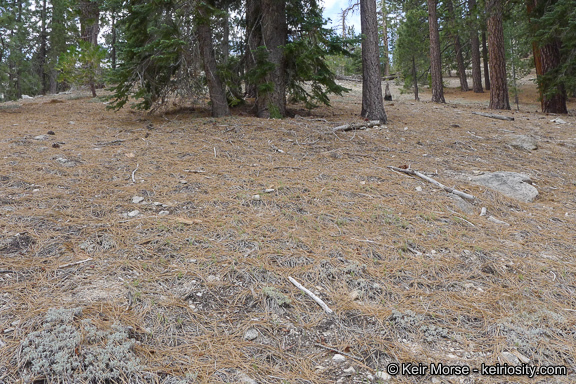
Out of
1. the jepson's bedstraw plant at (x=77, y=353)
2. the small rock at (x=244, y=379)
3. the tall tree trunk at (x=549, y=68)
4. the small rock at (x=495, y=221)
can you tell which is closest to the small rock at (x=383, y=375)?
the small rock at (x=244, y=379)

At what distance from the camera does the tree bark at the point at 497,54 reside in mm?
10180

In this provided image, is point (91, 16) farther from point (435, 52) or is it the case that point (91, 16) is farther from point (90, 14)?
point (435, 52)

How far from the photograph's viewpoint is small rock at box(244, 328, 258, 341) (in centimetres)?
197

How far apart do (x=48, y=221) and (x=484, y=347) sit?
11.2 feet

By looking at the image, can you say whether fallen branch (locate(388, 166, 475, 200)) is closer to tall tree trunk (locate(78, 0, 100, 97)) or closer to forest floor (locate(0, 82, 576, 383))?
forest floor (locate(0, 82, 576, 383))

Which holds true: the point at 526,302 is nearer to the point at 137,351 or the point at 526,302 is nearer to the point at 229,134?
the point at 137,351

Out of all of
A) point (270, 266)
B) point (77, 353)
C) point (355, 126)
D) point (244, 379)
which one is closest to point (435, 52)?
point (355, 126)

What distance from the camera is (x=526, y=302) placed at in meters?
2.30

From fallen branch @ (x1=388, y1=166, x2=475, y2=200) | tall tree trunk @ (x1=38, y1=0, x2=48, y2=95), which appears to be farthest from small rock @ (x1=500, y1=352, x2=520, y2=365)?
tall tree trunk @ (x1=38, y1=0, x2=48, y2=95)

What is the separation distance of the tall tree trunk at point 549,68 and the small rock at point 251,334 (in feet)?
38.5

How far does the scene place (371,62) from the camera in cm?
726

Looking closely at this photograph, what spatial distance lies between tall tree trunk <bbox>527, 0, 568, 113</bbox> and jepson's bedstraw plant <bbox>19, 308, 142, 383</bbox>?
1233cm

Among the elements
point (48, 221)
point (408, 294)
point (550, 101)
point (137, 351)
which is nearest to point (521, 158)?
point (408, 294)

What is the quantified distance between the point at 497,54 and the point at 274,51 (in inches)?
308
